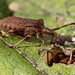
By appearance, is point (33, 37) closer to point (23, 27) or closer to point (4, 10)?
point (23, 27)

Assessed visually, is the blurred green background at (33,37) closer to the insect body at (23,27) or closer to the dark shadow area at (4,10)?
the dark shadow area at (4,10)

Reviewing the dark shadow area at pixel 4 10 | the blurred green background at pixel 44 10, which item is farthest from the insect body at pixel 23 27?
the dark shadow area at pixel 4 10

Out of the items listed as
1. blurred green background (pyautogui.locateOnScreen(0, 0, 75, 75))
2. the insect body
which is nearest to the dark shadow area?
blurred green background (pyautogui.locateOnScreen(0, 0, 75, 75))

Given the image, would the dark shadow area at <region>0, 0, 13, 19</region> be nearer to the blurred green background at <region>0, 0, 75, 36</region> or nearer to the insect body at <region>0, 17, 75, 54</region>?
the blurred green background at <region>0, 0, 75, 36</region>

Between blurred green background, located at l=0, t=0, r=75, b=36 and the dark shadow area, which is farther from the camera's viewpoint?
the dark shadow area

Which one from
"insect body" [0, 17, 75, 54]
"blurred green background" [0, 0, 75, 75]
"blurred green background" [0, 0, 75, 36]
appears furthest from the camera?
"blurred green background" [0, 0, 75, 36]

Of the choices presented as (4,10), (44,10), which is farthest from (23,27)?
(44,10)

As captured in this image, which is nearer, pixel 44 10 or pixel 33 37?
pixel 33 37

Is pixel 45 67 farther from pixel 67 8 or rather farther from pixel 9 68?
pixel 67 8

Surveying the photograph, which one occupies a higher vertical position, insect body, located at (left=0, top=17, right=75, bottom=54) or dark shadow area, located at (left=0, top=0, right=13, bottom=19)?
dark shadow area, located at (left=0, top=0, right=13, bottom=19)

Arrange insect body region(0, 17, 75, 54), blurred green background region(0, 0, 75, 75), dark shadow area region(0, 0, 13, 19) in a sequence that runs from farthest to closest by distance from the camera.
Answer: dark shadow area region(0, 0, 13, 19)
insect body region(0, 17, 75, 54)
blurred green background region(0, 0, 75, 75)

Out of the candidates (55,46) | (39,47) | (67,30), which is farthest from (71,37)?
(39,47)

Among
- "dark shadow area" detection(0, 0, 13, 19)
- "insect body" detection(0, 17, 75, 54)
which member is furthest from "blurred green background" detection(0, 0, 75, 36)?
"insect body" detection(0, 17, 75, 54)
